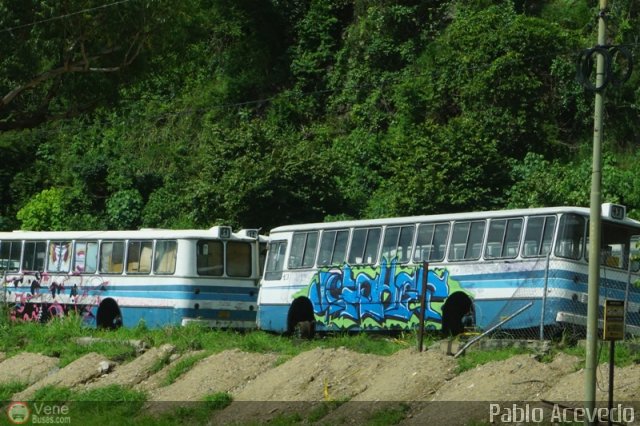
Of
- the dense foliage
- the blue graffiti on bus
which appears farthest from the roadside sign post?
the dense foliage

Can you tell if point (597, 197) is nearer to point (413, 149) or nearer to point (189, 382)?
point (189, 382)

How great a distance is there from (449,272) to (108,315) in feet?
33.7

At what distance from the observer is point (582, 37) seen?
35281 mm

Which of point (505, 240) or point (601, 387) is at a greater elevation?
point (505, 240)

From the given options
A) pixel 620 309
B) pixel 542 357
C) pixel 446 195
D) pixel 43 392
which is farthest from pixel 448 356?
pixel 446 195

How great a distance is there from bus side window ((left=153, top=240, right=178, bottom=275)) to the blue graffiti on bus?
378 centimetres

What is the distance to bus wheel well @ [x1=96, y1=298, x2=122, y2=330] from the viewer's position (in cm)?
2755

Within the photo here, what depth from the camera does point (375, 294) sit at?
73.7 ft

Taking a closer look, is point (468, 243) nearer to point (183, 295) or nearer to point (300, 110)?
point (183, 295)

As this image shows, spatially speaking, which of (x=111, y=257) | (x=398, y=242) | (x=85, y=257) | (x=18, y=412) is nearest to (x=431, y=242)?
(x=398, y=242)

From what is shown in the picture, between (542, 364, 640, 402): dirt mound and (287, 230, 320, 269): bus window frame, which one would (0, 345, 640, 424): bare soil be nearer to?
(542, 364, 640, 402): dirt mound

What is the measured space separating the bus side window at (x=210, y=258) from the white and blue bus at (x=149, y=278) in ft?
0.07

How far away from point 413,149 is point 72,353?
1393 centimetres

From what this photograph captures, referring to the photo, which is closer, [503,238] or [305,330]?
[503,238]
